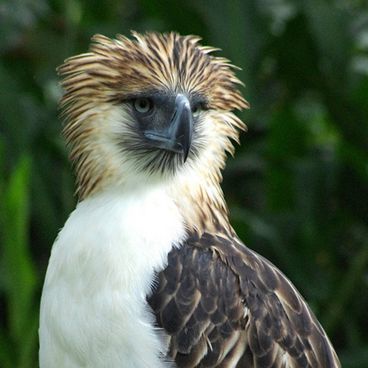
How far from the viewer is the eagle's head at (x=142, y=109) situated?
13.2ft

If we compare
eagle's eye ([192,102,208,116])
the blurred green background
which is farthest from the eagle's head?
the blurred green background

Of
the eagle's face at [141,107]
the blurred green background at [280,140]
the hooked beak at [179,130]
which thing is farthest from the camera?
the blurred green background at [280,140]

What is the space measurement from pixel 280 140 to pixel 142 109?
2.33 meters

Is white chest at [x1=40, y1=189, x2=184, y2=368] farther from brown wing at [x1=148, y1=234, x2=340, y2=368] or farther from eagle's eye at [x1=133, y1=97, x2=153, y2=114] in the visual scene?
eagle's eye at [x1=133, y1=97, x2=153, y2=114]

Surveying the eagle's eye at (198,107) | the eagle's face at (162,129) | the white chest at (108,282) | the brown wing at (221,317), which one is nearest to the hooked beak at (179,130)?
the eagle's face at (162,129)

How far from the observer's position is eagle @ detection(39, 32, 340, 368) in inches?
151

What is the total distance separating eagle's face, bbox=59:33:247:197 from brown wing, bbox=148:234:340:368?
14.9 inches

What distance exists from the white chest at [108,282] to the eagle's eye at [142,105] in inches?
11.9

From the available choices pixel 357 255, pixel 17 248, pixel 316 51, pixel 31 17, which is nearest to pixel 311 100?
pixel 316 51

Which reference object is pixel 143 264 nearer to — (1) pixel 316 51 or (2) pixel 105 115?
(2) pixel 105 115

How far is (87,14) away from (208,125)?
327 centimetres

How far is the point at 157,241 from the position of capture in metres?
3.92

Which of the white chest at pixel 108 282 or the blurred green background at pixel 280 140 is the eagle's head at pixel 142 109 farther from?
the blurred green background at pixel 280 140

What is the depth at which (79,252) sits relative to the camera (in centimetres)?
395
